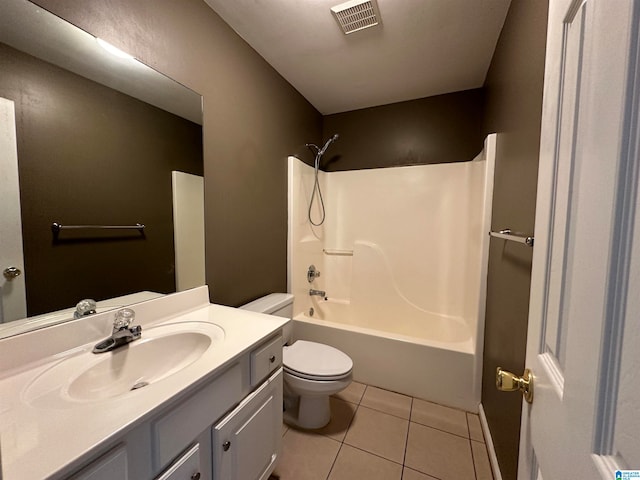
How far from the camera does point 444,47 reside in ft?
5.40

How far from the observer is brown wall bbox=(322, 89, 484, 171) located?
221 centimetres

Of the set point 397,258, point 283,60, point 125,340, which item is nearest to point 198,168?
point 125,340

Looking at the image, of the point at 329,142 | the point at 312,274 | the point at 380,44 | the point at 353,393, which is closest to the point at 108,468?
the point at 353,393

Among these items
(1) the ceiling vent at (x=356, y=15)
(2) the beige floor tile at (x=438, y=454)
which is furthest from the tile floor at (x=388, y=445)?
(1) the ceiling vent at (x=356, y=15)

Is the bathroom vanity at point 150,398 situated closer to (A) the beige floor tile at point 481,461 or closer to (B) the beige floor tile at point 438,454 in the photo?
(B) the beige floor tile at point 438,454

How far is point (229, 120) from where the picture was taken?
1.51 m

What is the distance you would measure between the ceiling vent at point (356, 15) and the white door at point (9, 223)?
4.69ft

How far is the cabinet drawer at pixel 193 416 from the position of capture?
663mm

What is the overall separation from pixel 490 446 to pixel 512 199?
1.34 metres

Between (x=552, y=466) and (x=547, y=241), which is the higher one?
(x=547, y=241)

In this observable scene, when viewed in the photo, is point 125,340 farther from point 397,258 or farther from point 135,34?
point 397,258

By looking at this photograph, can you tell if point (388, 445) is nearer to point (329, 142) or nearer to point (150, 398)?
point (150, 398)

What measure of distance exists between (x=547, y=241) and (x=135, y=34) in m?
1.57

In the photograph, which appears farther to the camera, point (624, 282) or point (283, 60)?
point (283, 60)
